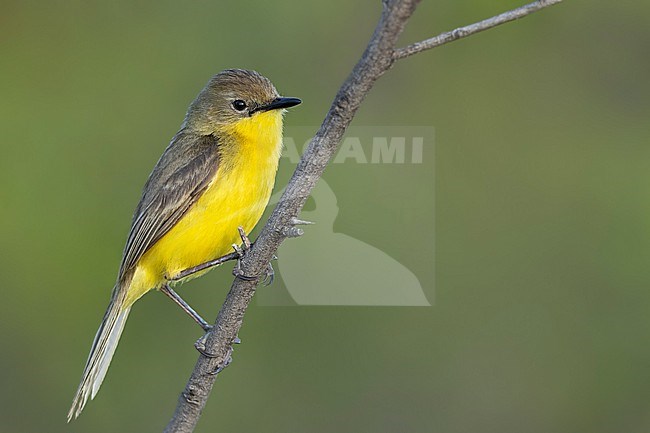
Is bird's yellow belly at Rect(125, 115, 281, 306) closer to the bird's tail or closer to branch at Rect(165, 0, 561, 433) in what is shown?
the bird's tail

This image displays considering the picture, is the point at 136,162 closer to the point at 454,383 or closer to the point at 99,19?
the point at 99,19

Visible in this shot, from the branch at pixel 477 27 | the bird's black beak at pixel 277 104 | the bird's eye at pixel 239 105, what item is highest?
the bird's eye at pixel 239 105

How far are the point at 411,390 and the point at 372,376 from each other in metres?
0.29

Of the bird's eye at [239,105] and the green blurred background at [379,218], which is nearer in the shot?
the bird's eye at [239,105]

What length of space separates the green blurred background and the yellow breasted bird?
1313 mm

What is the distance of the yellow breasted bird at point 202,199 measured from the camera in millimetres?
5145

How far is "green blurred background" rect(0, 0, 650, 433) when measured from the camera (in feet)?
22.5

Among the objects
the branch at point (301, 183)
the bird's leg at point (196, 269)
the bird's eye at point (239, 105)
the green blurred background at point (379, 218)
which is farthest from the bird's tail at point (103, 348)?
the green blurred background at point (379, 218)

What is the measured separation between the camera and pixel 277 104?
5238 mm

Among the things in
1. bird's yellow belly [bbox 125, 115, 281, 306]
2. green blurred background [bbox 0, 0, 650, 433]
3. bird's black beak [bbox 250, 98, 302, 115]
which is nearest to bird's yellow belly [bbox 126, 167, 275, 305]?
bird's yellow belly [bbox 125, 115, 281, 306]

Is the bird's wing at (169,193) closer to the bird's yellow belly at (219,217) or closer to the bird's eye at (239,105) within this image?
the bird's yellow belly at (219,217)

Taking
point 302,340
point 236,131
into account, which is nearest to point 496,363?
point 302,340

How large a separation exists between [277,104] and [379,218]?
2003 mm

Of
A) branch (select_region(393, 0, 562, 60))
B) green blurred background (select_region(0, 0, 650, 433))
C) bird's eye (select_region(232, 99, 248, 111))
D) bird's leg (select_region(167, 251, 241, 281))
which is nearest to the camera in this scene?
branch (select_region(393, 0, 562, 60))
